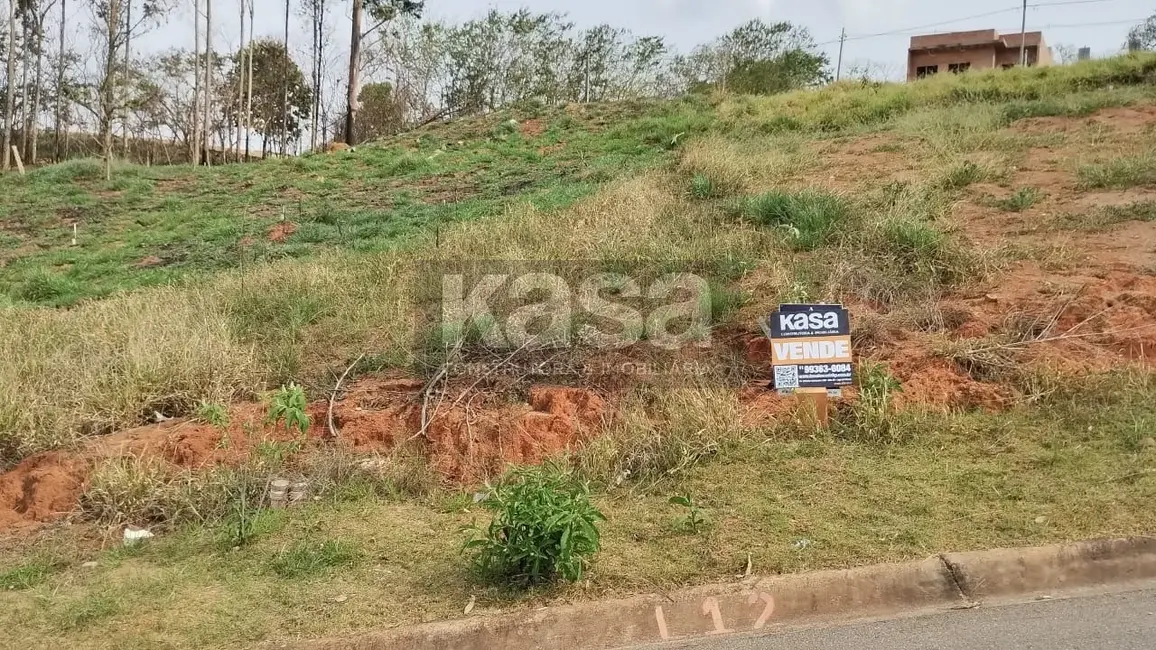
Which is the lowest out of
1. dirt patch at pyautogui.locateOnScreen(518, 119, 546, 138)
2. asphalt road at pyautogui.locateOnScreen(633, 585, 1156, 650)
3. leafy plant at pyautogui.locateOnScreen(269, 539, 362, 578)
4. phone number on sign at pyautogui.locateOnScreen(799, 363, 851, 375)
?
leafy plant at pyautogui.locateOnScreen(269, 539, 362, 578)

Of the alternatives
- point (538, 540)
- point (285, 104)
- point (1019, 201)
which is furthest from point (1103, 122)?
point (285, 104)

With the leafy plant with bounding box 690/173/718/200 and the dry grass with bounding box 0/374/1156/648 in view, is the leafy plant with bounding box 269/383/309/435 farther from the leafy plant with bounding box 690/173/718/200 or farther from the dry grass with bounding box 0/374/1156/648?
the leafy plant with bounding box 690/173/718/200

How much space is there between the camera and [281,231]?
11008 mm

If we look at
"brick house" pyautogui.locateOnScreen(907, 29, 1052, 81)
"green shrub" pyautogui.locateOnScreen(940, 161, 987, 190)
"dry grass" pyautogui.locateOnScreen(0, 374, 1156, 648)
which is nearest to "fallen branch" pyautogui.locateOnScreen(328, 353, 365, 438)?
"dry grass" pyautogui.locateOnScreen(0, 374, 1156, 648)

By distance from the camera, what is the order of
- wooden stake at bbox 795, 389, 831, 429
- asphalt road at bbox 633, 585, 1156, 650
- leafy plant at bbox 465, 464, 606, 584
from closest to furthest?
asphalt road at bbox 633, 585, 1156, 650
leafy plant at bbox 465, 464, 606, 584
wooden stake at bbox 795, 389, 831, 429

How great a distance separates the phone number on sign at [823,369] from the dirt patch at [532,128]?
44.1 ft

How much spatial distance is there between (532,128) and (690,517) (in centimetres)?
1540

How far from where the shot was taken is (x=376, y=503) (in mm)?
4559

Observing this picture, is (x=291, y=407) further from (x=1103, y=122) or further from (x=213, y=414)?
(x=1103, y=122)

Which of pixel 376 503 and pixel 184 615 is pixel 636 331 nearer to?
pixel 376 503

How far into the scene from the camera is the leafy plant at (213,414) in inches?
198

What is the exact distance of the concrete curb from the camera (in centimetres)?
329

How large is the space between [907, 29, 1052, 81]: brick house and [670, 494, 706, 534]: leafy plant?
1120 inches

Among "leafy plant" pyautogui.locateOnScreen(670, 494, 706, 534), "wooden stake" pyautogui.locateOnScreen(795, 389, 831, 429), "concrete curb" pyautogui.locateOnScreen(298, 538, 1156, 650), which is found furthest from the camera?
"wooden stake" pyautogui.locateOnScreen(795, 389, 831, 429)
